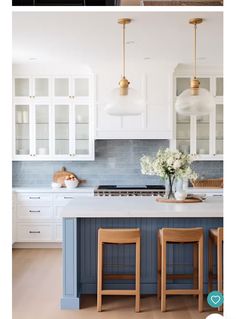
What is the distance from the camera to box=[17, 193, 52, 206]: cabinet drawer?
6.50 meters

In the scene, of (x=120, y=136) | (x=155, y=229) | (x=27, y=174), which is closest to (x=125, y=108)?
(x=155, y=229)

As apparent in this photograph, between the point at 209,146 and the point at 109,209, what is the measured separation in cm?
305

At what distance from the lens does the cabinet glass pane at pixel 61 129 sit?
671 centimetres

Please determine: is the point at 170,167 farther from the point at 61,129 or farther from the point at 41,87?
the point at 41,87

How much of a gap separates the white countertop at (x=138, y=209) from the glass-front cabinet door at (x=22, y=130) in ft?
8.04

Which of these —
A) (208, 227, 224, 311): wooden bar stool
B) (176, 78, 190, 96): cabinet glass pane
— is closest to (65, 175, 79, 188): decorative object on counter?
(176, 78, 190, 96): cabinet glass pane

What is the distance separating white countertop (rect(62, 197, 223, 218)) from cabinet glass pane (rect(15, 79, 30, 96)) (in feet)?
8.95

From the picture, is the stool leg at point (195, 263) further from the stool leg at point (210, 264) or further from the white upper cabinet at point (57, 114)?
the white upper cabinet at point (57, 114)

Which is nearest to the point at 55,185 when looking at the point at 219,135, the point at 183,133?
the point at 183,133

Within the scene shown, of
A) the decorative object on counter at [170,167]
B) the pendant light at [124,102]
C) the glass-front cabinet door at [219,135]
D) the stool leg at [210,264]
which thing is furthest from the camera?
the glass-front cabinet door at [219,135]

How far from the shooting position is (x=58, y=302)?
13.8 feet

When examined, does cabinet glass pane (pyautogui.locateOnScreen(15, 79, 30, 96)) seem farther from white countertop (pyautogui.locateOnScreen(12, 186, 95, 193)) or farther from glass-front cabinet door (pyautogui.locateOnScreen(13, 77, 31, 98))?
white countertop (pyautogui.locateOnScreen(12, 186, 95, 193))

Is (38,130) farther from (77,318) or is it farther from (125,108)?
(77,318)

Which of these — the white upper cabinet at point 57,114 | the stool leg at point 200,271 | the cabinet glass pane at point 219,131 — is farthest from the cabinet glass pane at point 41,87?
the stool leg at point 200,271
